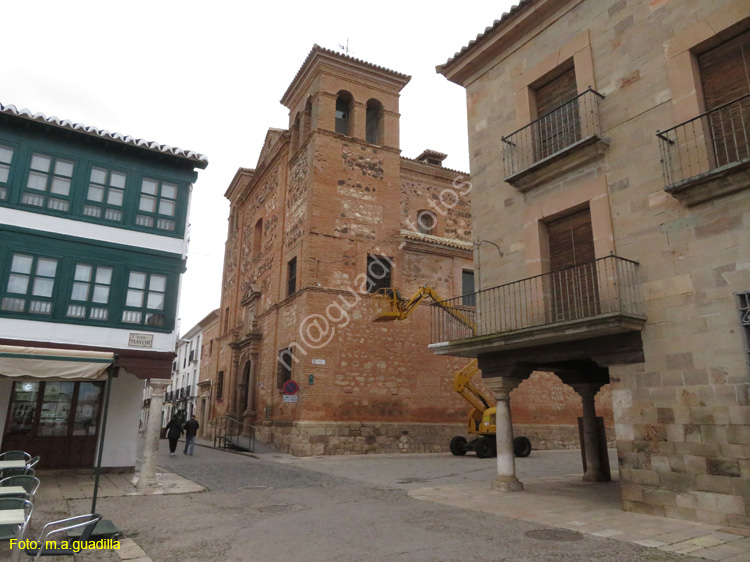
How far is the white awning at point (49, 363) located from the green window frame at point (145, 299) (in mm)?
2886

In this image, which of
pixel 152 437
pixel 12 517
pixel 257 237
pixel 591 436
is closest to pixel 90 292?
pixel 152 437

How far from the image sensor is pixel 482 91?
12.1 metres

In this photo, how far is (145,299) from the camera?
12.4 m

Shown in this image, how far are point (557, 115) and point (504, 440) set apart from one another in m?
6.26

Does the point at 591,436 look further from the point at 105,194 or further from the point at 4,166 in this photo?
the point at 4,166

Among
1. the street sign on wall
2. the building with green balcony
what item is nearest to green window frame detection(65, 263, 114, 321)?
the building with green balcony

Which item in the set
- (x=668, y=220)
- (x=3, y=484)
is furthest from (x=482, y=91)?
(x=3, y=484)

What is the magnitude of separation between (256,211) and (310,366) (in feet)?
37.6

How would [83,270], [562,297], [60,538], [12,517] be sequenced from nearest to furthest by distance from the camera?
[12,517], [60,538], [562,297], [83,270]

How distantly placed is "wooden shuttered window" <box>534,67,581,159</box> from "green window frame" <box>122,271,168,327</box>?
8888mm

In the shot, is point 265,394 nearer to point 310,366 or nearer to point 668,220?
point 310,366

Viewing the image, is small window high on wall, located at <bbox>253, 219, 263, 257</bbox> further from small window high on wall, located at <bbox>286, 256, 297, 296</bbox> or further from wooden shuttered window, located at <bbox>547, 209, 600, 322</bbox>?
wooden shuttered window, located at <bbox>547, 209, 600, 322</bbox>

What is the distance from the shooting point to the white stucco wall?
41.3 feet

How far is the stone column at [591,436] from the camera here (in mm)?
11633
